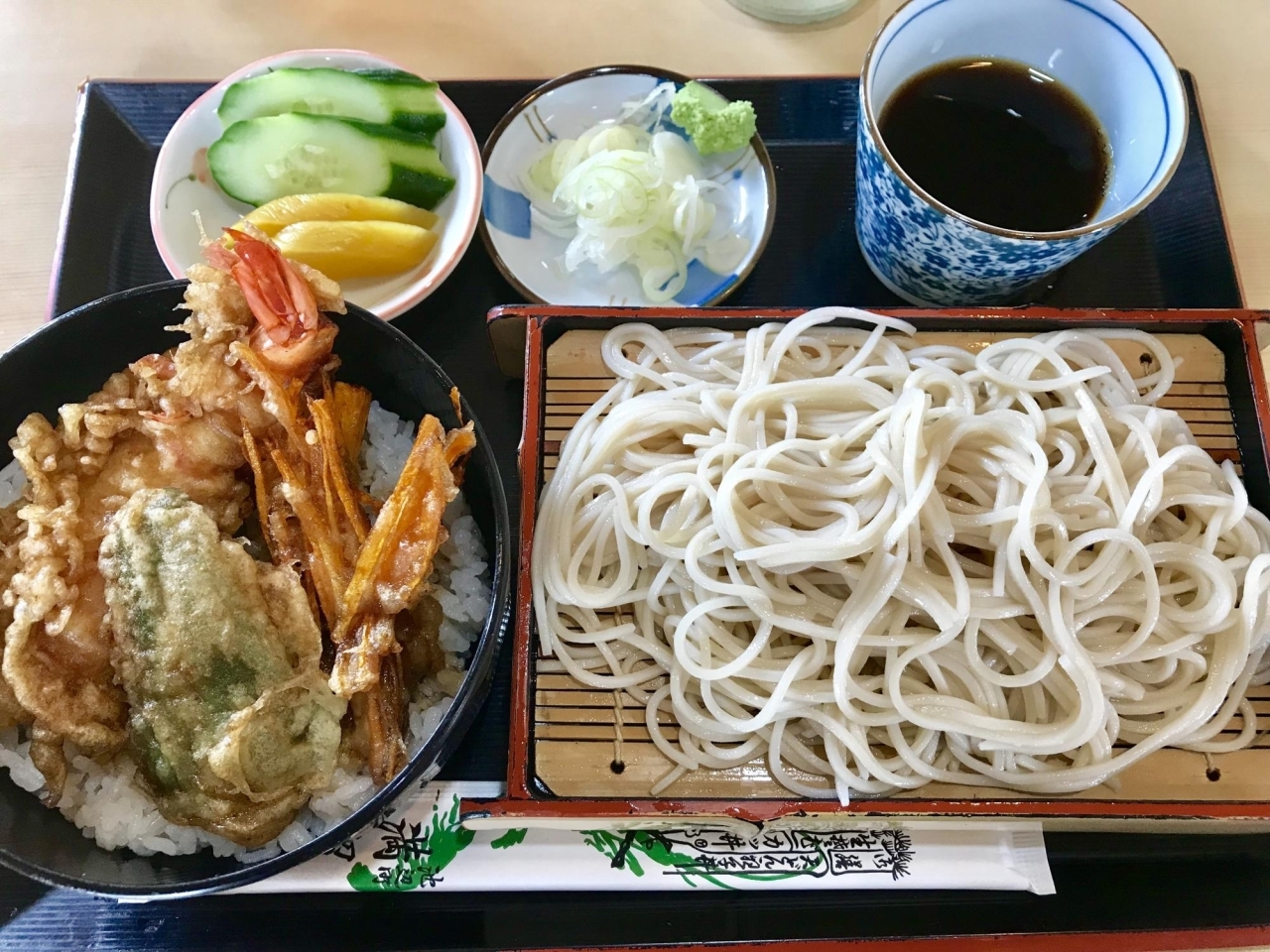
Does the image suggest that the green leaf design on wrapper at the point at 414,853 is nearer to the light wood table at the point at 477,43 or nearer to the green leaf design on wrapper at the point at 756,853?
the green leaf design on wrapper at the point at 756,853

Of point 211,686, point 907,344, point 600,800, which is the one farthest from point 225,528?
point 907,344

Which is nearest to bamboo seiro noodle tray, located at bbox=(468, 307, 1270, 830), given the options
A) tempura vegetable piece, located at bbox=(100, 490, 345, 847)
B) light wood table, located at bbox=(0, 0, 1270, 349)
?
tempura vegetable piece, located at bbox=(100, 490, 345, 847)

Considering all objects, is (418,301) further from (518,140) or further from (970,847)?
(970,847)

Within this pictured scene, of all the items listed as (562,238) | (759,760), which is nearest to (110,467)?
(562,238)

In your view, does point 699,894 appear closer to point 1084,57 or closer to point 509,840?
point 509,840

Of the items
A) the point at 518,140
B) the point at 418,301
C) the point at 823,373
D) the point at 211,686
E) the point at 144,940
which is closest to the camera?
the point at 211,686
